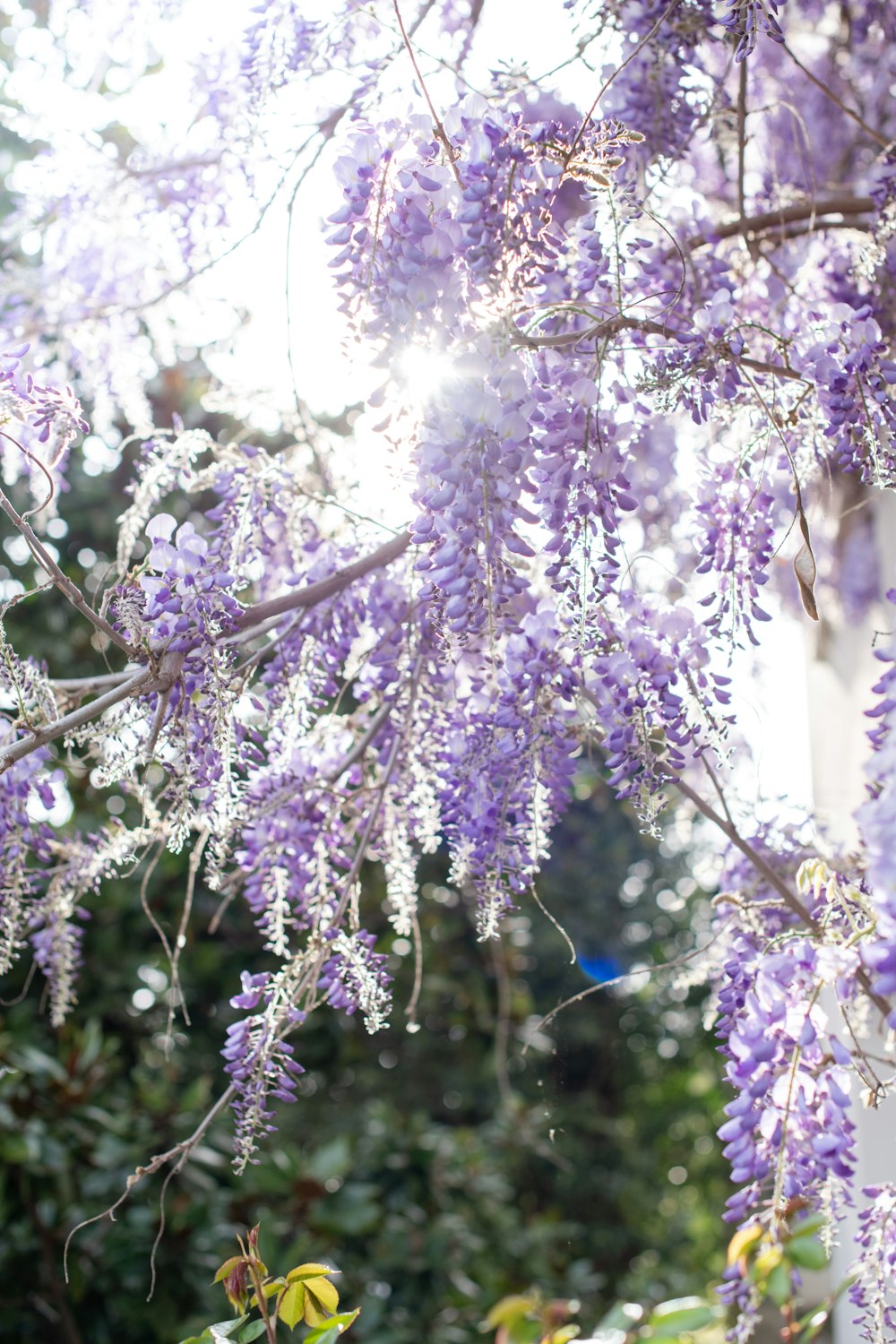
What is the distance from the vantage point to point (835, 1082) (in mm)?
1064

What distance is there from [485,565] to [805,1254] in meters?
1.19

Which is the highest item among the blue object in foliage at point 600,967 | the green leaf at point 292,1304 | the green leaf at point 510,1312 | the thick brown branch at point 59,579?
the blue object in foliage at point 600,967

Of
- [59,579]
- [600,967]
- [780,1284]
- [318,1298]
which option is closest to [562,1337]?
[780,1284]

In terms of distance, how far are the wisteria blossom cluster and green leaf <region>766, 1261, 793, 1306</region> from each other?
228 millimetres

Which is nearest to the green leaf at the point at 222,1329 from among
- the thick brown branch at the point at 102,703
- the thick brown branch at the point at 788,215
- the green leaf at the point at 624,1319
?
the thick brown branch at the point at 102,703

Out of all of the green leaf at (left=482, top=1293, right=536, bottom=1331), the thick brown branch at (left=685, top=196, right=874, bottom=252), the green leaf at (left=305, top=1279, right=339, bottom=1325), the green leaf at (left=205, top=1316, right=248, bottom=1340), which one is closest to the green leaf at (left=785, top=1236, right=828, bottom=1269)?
the green leaf at (left=482, top=1293, right=536, bottom=1331)

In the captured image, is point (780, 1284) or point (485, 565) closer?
point (485, 565)

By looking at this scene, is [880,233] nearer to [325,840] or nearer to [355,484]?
[355,484]

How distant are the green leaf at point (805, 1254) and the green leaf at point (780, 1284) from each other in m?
0.03

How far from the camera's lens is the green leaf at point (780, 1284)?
61.7 inches

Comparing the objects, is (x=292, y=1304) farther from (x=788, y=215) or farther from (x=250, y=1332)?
(x=788, y=215)

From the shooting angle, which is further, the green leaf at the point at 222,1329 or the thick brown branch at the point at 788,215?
the thick brown branch at the point at 788,215

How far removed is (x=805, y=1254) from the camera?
163 centimetres

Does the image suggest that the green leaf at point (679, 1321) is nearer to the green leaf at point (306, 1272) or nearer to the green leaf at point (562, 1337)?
the green leaf at point (562, 1337)
